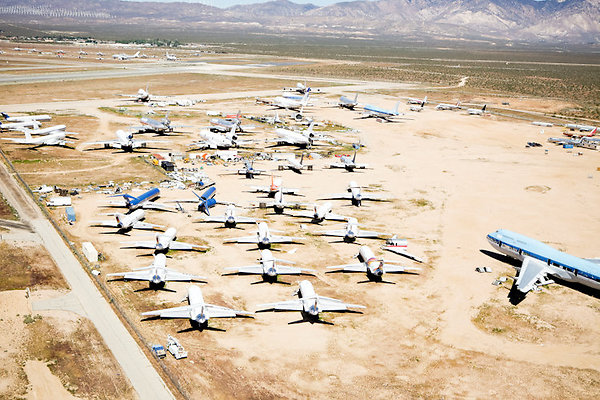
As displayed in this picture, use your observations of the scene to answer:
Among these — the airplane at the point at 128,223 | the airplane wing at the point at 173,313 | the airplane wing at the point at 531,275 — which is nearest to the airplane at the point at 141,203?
the airplane at the point at 128,223

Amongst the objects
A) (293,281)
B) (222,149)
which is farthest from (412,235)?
(222,149)

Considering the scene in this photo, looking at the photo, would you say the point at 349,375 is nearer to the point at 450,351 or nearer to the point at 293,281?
the point at 450,351

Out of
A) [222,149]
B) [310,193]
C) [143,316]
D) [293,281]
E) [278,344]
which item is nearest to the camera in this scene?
[278,344]

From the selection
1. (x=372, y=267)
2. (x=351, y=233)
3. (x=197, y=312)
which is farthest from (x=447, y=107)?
(x=197, y=312)

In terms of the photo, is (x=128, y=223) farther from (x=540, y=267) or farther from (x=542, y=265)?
(x=542, y=265)

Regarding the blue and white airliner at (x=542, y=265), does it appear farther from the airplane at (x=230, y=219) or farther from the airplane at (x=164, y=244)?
the airplane at (x=164, y=244)

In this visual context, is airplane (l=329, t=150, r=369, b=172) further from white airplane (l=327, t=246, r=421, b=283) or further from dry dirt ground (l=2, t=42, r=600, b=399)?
white airplane (l=327, t=246, r=421, b=283)
